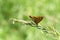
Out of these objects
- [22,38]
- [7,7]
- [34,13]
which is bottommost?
[22,38]

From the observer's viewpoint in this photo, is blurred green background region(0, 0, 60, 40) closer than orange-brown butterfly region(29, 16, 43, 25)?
No

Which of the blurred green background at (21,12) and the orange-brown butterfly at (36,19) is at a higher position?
the blurred green background at (21,12)

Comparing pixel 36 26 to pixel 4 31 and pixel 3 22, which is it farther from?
pixel 3 22

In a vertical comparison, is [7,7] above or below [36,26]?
above

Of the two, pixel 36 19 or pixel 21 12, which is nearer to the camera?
pixel 36 19

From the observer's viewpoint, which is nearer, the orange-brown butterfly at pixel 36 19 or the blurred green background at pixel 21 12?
the orange-brown butterfly at pixel 36 19

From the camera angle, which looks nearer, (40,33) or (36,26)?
(36,26)

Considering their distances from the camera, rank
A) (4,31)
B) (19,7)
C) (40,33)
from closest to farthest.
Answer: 1. (40,33)
2. (4,31)
3. (19,7)

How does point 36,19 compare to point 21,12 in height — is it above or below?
below

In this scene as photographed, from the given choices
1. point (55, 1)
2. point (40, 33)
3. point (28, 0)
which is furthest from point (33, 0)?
point (40, 33)

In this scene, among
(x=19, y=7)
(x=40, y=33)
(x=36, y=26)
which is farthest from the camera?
(x=19, y=7)

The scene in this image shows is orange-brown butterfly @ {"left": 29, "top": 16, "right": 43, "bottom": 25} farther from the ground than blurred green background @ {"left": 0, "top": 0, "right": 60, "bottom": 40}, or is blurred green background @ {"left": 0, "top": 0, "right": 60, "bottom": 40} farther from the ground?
blurred green background @ {"left": 0, "top": 0, "right": 60, "bottom": 40}
